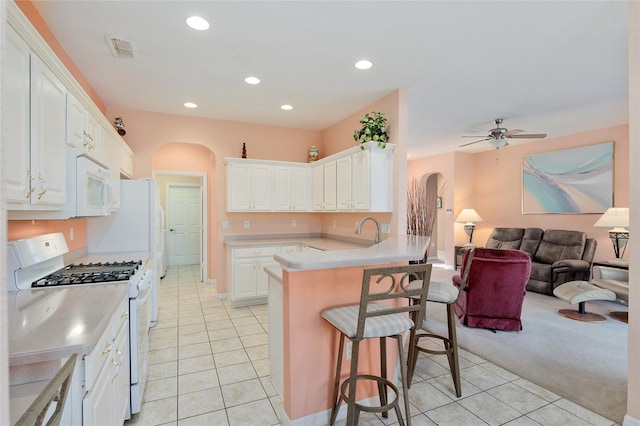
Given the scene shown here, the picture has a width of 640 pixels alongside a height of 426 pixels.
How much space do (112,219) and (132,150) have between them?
1.40m

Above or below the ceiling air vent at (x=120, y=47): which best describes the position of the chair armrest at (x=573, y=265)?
below

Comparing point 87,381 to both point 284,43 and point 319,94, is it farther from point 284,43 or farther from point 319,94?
point 319,94

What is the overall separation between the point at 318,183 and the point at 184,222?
431 cm

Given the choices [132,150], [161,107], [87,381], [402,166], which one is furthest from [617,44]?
[132,150]

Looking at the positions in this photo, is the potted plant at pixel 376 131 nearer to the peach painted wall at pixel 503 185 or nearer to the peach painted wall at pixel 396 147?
the peach painted wall at pixel 396 147

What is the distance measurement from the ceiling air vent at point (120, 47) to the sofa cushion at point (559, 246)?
666 cm

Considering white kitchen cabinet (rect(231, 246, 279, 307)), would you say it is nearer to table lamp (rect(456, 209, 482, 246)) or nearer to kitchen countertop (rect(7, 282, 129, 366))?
kitchen countertop (rect(7, 282, 129, 366))

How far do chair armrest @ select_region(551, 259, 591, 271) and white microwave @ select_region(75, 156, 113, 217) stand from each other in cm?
608

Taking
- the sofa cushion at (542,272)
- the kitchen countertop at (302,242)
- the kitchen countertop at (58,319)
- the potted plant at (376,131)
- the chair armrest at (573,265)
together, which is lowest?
the sofa cushion at (542,272)

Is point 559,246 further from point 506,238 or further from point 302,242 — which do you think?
point 302,242

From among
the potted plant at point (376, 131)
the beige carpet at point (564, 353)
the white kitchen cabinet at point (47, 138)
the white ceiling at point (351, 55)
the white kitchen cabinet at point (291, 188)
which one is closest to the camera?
the white kitchen cabinet at point (47, 138)

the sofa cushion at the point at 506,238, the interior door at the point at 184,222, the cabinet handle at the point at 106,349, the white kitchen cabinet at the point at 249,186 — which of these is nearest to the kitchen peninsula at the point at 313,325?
the cabinet handle at the point at 106,349

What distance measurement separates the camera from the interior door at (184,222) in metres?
7.50

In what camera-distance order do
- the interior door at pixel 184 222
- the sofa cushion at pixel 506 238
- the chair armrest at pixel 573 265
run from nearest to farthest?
the chair armrest at pixel 573 265
the sofa cushion at pixel 506 238
the interior door at pixel 184 222
